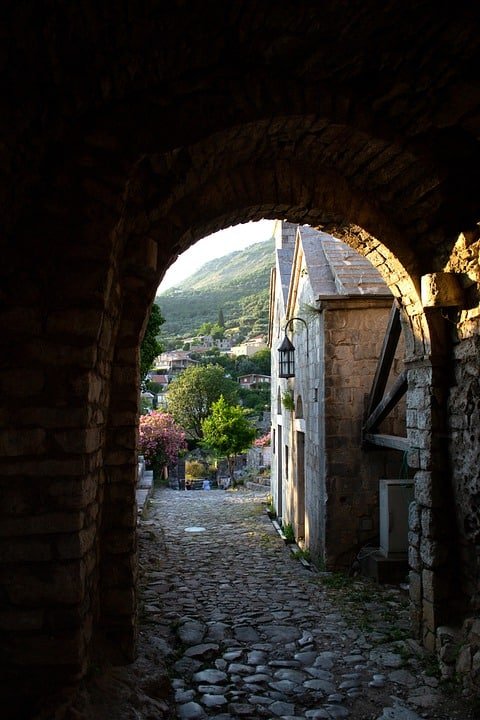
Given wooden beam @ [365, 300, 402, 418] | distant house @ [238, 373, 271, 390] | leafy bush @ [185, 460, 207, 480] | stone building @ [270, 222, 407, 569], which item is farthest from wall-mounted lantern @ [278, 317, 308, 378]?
distant house @ [238, 373, 271, 390]

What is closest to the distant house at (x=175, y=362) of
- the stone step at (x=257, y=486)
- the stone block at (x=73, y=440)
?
the stone step at (x=257, y=486)

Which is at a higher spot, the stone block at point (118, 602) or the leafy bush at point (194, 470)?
the stone block at point (118, 602)

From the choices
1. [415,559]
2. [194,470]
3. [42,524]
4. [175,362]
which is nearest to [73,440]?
[42,524]

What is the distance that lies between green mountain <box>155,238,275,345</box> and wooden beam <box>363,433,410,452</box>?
58378mm

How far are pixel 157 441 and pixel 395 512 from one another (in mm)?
13004

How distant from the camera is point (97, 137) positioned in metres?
2.76

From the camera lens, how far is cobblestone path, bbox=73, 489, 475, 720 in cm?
333

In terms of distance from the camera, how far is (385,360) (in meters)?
5.98

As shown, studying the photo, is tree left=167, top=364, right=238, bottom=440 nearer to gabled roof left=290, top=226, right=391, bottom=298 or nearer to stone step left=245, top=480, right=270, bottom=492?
stone step left=245, top=480, right=270, bottom=492

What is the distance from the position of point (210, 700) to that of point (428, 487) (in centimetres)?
207

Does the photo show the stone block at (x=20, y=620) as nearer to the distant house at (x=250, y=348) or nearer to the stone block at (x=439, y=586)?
the stone block at (x=439, y=586)

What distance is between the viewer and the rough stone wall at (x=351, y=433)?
669 cm

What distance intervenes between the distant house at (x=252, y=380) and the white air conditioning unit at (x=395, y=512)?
3653 cm

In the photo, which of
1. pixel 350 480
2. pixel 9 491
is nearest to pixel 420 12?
pixel 9 491
